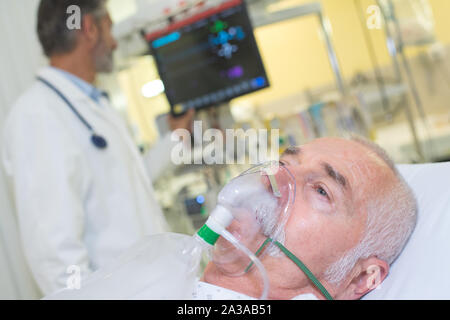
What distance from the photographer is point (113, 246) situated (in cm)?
152

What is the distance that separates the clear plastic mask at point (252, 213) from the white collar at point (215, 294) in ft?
0.22

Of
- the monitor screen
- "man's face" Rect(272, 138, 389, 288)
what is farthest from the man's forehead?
the monitor screen

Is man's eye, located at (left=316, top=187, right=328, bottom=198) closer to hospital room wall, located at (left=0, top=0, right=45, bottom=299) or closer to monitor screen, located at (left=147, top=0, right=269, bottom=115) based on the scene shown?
monitor screen, located at (left=147, top=0, right=269, bottom=115)

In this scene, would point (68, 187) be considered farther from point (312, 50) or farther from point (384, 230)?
point (312, 50)

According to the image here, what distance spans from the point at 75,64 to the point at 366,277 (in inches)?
55.2

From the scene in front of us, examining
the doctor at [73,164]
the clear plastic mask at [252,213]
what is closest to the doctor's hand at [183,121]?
the doctor at [73,164]

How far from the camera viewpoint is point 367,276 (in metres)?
1.09

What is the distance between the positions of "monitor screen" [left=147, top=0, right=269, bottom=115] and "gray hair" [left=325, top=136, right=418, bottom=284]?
2.92 feet

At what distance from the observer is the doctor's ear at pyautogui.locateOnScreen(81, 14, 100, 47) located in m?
1.66

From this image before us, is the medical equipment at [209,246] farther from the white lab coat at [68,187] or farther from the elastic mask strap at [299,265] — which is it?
the white lab coat at [68,187]

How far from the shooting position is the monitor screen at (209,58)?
5.93 ft

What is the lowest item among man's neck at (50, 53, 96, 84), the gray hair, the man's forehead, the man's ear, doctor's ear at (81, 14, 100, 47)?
the man's ear

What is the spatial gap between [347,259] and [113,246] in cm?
88
